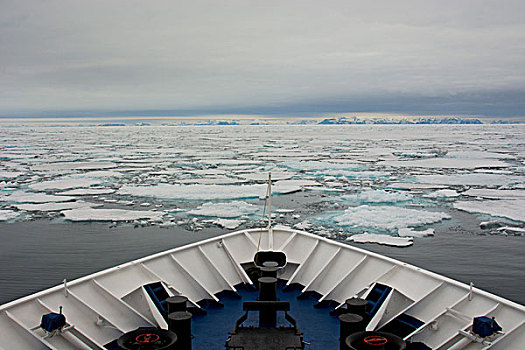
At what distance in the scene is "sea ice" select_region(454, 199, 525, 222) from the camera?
11.0 meters

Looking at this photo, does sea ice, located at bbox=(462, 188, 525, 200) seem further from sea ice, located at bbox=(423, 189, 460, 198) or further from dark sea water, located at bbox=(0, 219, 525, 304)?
dark sea water, located at bbox=(0, 219, 525, 304)

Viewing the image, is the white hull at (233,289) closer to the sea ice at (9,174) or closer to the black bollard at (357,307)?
the black bollard at (357,307)

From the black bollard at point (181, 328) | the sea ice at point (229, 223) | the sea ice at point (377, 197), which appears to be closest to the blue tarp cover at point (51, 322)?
the black bollard at point (181, 328)

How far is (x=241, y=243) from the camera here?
5719 millimetres

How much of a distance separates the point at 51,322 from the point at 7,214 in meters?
9.54

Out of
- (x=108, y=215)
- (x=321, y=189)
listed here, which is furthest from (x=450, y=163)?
(x=108, y=215)

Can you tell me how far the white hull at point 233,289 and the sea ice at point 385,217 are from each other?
4.83 m

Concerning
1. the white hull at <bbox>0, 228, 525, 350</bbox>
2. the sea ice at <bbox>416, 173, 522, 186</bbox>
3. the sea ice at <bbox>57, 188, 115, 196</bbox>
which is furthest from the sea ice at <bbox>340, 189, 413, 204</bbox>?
the sea ice at <bbox>57, 188, 115, 196</bbox>

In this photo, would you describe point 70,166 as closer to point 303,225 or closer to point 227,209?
point 227,209

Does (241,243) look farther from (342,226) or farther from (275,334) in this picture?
(342,226)

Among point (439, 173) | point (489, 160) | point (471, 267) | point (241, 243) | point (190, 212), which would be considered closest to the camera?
point (241, 243)

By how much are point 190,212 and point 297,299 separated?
7391 millimetres

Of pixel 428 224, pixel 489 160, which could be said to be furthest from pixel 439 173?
pixel 428 224

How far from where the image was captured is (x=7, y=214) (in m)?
11.4
